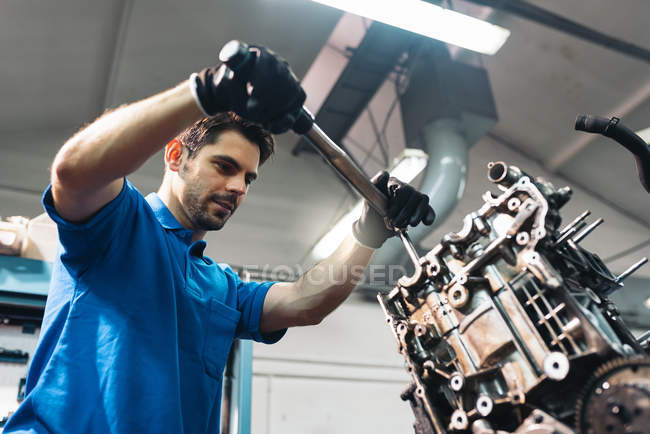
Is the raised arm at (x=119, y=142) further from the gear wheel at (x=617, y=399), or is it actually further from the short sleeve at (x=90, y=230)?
the gear wheel at (x=617, y=399)

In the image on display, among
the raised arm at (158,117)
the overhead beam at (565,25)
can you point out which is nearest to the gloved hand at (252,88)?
the raised arm at (158,117)

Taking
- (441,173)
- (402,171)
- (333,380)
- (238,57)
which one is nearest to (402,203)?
(238,57)

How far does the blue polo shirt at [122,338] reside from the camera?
1.06 m

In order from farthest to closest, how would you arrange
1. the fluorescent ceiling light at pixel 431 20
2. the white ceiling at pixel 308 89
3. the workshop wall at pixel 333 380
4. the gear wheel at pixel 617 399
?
1. the workshop wall at pixel 333 380
2. the white ceiling at pixel 308 89
3. the fluorescent ceiling light at pixel 431 20
4. the gear wheel at pixel 617 399

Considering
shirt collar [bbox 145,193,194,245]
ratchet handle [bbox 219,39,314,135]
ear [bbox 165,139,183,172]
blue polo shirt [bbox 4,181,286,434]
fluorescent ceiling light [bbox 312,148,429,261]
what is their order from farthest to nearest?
fluorescent ceiling light [bbox 312,148,429,261], ear [bbox 165,139,183,172], shirt collar [bbox 145,193,194,245], blue polo shirt [bbox 4,181,286,434], ratchet handle [bbox 219,39,314,135]

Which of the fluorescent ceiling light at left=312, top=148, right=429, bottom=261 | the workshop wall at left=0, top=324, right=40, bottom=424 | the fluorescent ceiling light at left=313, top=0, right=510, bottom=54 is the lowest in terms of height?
the workshop wall at left=0, top=324, right=40, bottom=424

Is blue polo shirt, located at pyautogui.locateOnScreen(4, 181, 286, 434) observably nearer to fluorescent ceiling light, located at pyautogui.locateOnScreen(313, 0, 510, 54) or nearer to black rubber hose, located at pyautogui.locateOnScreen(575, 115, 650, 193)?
black rubber hose, located at pyautogui.locateOnScreen(575, 115, 650, 193)

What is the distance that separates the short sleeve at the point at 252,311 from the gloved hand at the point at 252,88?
799 mm

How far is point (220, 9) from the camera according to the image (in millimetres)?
3658

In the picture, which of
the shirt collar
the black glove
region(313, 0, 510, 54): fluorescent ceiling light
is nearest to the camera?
the black glove

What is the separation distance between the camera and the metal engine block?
2.53 ft

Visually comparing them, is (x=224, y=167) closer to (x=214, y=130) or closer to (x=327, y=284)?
(x=214, y=130)

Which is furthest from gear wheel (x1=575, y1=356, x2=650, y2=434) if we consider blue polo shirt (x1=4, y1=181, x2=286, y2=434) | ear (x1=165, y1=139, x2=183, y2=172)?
ear (x1=165, y1=139, x2=183, y2=172)

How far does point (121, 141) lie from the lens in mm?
982
